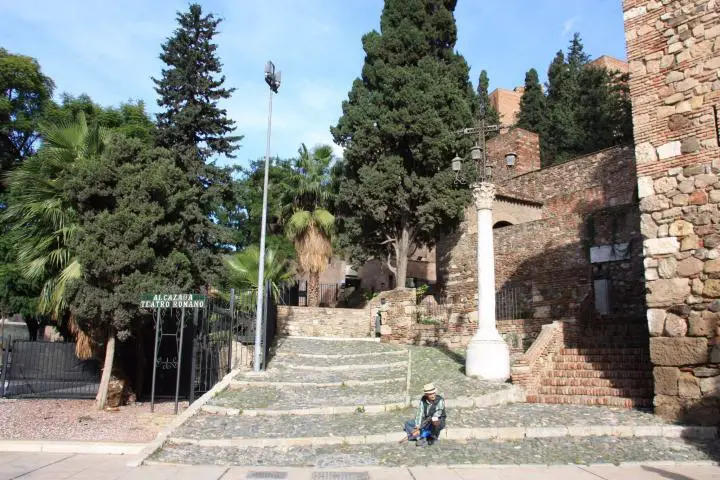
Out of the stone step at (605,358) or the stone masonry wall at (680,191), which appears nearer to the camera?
the stone masonry wall at (680,191)

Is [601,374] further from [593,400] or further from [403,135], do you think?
[403,135]

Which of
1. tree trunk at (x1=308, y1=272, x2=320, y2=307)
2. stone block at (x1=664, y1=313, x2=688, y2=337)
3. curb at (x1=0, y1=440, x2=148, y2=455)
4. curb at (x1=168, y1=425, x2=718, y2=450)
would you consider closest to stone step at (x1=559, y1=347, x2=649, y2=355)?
→ stone block at (x1=664, y1=313, x2=688, y2=337)

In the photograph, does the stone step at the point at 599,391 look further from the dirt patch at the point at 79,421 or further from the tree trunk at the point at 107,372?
the tree trunk at the point at 107,372

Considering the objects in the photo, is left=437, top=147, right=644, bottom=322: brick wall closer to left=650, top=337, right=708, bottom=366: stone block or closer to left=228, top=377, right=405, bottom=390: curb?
left=228, top=377, right=405, bottom=390: curb

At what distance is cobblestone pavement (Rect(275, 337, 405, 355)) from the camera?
16.9 m

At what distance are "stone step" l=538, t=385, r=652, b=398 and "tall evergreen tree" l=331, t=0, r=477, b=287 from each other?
11.4 m

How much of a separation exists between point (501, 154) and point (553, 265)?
10850mm

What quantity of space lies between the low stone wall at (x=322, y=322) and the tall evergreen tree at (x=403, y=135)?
2259 millimetres

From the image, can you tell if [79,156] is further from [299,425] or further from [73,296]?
[299,425]

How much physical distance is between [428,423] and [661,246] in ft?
16.1

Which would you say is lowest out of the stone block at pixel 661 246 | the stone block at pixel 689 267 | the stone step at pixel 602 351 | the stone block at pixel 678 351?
the stone step at pixel 602 351

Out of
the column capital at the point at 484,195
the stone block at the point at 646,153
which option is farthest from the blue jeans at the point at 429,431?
the column capital at the point at 484,195

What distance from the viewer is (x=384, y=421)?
8742 millimetres

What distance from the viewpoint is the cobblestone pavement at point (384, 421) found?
26.6 feet
